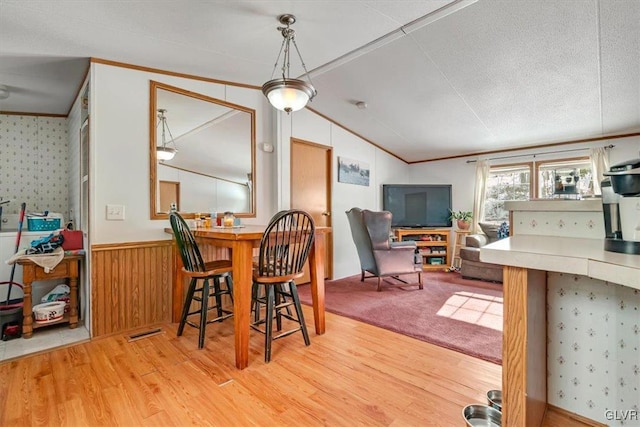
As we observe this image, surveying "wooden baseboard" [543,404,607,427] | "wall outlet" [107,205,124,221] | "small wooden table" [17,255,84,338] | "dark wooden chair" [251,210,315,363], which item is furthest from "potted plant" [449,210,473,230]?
"small wooden table" [17,255,84,338]

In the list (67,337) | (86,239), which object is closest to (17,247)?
(86,239)

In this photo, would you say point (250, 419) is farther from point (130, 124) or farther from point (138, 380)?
point (130, 124)

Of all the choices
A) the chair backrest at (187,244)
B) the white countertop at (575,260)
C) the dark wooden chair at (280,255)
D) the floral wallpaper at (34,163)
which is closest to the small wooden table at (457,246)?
the dark wooden chair at (280,255)

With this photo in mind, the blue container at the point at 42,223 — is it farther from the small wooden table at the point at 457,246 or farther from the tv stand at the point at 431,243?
the small wooden table at the point at 457,246

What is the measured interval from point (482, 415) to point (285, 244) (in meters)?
1.47

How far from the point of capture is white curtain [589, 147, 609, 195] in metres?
4.28

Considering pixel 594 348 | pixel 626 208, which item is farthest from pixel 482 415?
pixel 626 208

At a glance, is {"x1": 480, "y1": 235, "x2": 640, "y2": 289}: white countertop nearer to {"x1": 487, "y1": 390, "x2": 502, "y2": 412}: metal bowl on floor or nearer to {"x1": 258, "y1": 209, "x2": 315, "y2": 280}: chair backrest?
{"x1": 487, "y1": 390, "x2": 502, "y2": 412}: metal bowl on floor

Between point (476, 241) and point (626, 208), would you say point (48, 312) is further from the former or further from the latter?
point (476, 241)

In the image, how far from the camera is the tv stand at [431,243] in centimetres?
531

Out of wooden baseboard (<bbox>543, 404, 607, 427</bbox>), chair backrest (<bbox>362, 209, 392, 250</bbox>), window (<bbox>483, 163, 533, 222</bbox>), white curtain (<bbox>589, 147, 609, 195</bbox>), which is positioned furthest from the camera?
window (<bbox>483, 163, 533, 222</bbox>)

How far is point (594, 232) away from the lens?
4.50 ft

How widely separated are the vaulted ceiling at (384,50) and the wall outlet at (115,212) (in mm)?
Result: 1231

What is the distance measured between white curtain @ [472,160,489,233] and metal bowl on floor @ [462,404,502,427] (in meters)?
4.37
